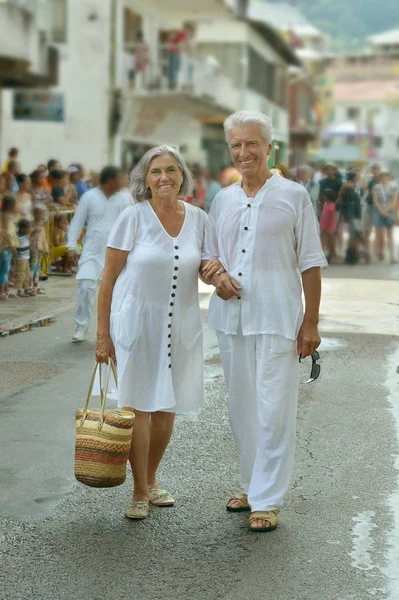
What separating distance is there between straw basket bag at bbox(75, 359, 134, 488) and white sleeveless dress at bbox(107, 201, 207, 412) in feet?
0.83

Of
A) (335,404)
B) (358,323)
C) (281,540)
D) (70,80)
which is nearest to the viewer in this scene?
(281,540)

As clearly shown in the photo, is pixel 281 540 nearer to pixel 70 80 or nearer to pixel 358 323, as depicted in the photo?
pixel 358 323

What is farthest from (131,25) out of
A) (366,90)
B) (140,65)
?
(366,90)

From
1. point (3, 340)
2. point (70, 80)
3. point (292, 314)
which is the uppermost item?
point (70, 80)

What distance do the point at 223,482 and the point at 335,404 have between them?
7.89ft

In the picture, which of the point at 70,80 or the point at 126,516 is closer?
the point at 126,516

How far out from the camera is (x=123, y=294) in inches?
223

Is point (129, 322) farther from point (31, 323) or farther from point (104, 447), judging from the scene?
point (31, 323)

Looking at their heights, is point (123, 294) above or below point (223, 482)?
above

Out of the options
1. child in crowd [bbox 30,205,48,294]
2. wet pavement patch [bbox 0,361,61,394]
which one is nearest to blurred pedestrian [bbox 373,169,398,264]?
child in crowd [bbox 30,205,48,294]

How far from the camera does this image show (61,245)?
18.7 m

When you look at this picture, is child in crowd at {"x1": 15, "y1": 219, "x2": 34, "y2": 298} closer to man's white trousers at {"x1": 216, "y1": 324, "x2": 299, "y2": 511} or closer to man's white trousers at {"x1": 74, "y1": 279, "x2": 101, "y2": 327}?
man's white trousers at {"x1": 74, "y1": 279, "x2": 101, "y2": 327}

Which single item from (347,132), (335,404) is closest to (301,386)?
(335,404)

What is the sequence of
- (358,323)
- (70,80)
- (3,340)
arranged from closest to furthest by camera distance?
(3,340)
(358,323)
(70,80)
